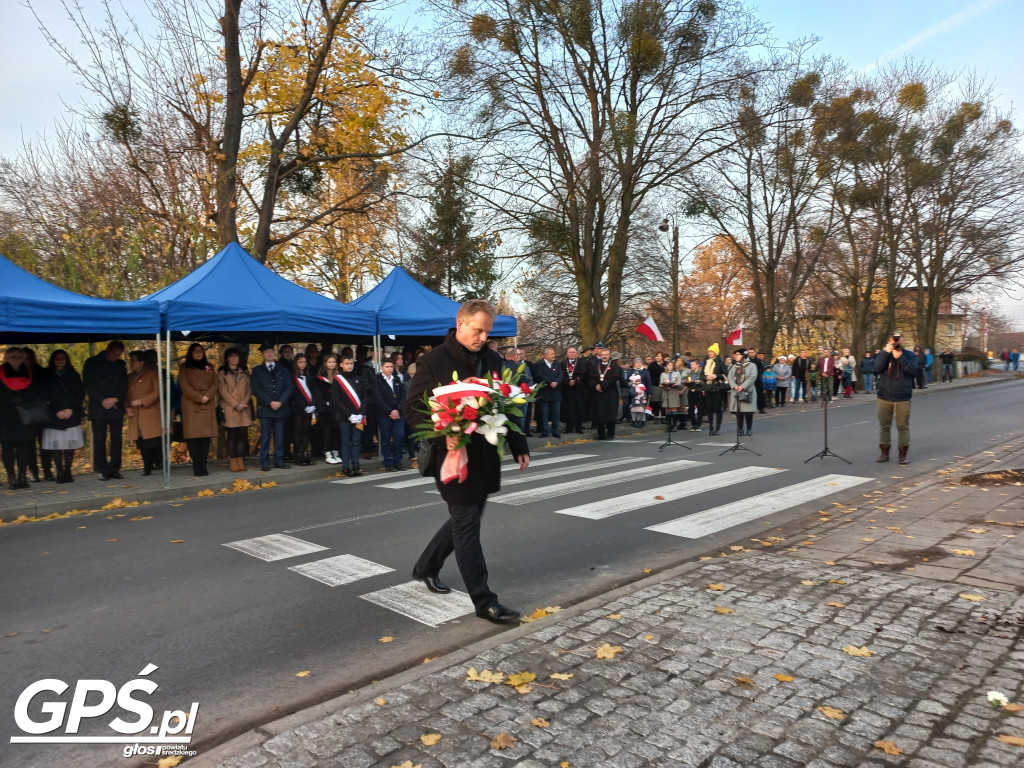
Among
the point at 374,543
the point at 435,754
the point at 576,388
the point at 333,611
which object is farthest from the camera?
the point at 576,388

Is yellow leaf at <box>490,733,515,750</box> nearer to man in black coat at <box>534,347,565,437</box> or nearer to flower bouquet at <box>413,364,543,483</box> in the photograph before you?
flower bouquet at <box>413,364,543,483</box>

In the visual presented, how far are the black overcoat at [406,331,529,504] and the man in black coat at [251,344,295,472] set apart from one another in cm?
810

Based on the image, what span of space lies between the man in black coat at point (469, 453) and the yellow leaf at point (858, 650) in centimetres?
198

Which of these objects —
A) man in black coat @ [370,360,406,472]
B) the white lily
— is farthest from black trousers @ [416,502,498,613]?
man in black coat @ [370,360,406,472]

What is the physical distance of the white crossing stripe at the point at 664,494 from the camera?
8102 mm

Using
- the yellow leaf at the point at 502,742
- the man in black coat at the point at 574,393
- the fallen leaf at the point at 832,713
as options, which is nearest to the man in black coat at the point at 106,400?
the man in black coat at the point at 574,393

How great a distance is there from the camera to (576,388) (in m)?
17.0

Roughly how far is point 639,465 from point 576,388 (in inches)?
219

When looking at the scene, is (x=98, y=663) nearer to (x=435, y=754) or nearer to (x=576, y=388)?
(x=435, y=754)

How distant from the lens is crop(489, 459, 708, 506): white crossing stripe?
353 inches

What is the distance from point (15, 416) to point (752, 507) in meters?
10.2

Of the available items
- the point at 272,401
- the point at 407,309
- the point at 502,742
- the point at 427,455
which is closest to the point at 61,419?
the point at 272,401

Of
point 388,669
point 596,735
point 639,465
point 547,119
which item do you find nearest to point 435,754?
point 596,735

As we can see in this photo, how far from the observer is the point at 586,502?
28.3 feet
